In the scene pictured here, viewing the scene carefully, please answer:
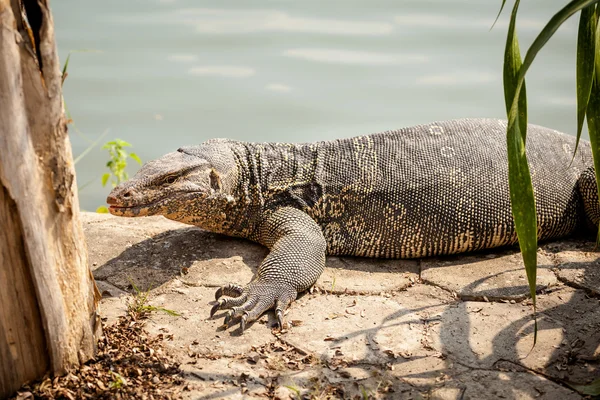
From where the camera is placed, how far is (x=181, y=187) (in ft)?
17.1

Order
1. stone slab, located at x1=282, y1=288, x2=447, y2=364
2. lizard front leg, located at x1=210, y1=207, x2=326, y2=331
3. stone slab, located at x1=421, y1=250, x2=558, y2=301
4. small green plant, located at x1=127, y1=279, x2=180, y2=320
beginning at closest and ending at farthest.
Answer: stone slab, located at x1=282, y1=288, x2=447, y2=364
small green plant, located at x1=127, y1=279, x2=180, y2=320
lizard front leg, located at x1=210, y1=207, x2=326, y2=331
stone slab, located at x1=421, y1=250, x2=558, y2=301

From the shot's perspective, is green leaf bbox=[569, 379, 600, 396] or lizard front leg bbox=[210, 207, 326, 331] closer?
green leaf bbox=[569, 379, 600, 396]

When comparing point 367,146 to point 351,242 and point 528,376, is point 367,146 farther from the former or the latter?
point 528,376

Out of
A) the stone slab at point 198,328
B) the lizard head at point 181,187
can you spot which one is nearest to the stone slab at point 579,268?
the stone slab at point 198,328

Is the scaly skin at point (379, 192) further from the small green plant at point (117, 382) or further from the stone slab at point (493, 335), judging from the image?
the small green plant at point (117, 382)

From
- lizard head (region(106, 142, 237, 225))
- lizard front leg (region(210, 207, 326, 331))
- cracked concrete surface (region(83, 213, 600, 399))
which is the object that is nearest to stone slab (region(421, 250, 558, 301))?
cracked concrete surface (region(83, 213, 600, 399))

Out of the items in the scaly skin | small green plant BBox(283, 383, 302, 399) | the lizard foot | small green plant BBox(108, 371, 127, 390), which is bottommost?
small green plant BBox(283, 383, 302, 399)

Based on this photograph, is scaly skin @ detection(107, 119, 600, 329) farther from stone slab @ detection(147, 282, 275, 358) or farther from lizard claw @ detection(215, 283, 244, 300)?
stone slab @ detection(147, 282, 275, 358)

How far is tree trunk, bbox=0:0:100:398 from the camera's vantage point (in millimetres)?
2967

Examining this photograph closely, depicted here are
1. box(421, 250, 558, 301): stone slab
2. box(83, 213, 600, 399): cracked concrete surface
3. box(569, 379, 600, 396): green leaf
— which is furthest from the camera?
box(421, 250, 558, 301): stone slab

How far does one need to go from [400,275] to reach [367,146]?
1221mm

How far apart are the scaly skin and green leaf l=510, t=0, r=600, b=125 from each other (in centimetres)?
257

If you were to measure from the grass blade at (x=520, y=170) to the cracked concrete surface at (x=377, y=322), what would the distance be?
95 cm

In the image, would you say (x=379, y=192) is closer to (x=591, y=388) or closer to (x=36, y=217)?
(x=591, y=388)
